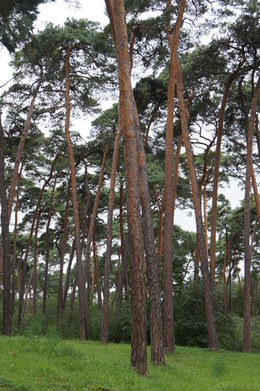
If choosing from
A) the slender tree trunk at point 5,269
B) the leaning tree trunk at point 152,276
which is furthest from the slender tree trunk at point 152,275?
the slender tree trunk at point 5,269

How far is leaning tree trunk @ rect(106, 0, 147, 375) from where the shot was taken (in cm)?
859

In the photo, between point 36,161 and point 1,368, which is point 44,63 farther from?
point 1,368

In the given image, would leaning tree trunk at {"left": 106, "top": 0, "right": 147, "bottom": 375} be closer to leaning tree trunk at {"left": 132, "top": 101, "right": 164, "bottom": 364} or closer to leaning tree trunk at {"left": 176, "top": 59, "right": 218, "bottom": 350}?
leaning tree trunk at {"left": 132, "top": 101, "right": 164, "bottom": 364}

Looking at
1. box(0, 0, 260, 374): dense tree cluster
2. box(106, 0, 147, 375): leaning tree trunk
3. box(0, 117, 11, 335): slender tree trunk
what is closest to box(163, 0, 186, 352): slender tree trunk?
box(0, 0, 260, 374): dense tree cluster

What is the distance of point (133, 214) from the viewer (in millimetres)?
9133

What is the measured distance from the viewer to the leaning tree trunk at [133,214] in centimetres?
859

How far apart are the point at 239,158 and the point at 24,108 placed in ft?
39.2

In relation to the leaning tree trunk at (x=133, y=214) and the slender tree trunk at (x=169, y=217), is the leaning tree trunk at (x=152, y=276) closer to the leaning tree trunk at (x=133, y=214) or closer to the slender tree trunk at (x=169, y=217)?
the leaning tree trunk at (x=133, y=214)

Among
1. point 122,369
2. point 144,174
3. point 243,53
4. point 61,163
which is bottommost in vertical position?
point 122,369

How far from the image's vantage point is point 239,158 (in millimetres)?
23703

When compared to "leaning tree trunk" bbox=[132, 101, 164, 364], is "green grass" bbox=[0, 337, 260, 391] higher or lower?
lower

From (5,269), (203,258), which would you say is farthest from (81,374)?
(203,258)

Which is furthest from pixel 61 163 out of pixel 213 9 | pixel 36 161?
pixel 213 9

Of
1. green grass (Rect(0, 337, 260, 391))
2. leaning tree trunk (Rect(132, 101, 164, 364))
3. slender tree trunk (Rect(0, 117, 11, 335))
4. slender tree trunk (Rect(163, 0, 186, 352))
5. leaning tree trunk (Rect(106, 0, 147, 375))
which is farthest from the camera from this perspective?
slender tree trunk (Rect(163, 0, 186, 352))
